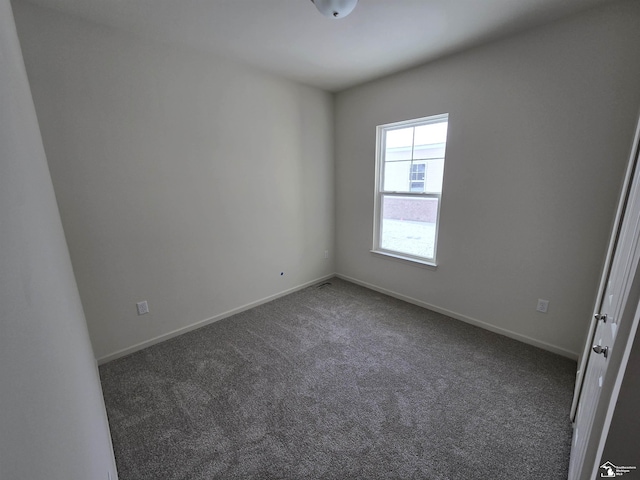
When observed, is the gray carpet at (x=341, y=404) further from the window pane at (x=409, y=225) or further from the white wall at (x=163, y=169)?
the window pane at (x=409, y=225)

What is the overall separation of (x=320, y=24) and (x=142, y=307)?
108 inches

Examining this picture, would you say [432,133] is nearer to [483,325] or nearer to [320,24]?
[320,24]

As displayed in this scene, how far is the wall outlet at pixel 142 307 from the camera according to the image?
241cm

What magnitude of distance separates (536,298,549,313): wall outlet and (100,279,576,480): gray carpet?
14.2 inches

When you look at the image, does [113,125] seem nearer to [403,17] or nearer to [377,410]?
[403,17]

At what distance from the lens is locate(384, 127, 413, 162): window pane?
311cm

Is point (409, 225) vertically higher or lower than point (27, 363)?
lower

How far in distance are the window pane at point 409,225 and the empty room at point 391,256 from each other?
4 centimetres

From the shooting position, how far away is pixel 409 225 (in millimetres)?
3279

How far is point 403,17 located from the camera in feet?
6.36

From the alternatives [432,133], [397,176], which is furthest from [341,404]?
[432,133]

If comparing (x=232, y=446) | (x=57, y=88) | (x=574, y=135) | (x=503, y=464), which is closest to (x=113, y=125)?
(x=57, y=88)

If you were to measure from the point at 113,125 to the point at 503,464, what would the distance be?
337 cm

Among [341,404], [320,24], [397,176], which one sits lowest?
[341,404]
